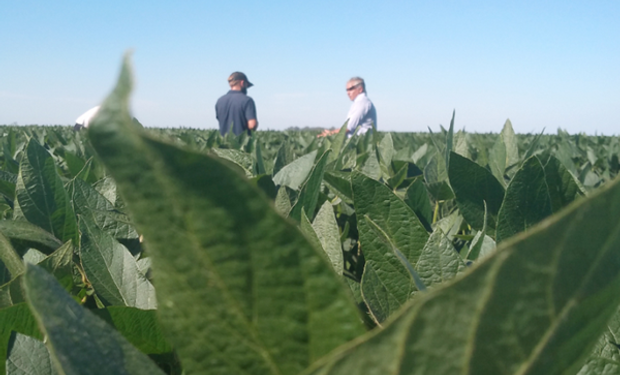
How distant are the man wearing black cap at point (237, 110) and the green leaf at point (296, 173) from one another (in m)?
6.95

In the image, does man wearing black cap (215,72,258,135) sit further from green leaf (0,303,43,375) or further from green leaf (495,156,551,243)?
green leaf (0,303,43,375)

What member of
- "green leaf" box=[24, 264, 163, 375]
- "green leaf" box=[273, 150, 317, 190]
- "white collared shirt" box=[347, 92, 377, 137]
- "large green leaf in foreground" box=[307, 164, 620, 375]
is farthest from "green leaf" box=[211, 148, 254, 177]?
"white collared shirt" box=[347, 92, 377, 137]

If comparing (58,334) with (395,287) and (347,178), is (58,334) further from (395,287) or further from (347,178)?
(347,178)

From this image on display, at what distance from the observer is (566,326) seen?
32 centimetres

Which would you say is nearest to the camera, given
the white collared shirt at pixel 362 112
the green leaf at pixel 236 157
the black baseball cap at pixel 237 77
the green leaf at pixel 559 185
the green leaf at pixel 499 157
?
the green leaf at pixel 559 185

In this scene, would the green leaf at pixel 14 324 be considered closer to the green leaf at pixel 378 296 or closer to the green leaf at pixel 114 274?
the green leaf at pixel 114 274

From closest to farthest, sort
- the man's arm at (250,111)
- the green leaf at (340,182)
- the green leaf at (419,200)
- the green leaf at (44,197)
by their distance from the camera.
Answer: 1. the green leaf at (44,197)
2. the green leaf at (419,200)
3. the green leaf at (340,182)
4. the man's arm at (250,111)

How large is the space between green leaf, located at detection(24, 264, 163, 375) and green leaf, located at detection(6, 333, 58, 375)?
226 mm

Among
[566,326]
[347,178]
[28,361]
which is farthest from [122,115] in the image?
[347,178]

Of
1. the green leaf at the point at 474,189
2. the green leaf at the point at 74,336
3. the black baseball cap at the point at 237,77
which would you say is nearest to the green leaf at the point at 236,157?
the green leaf at the point at 474,189

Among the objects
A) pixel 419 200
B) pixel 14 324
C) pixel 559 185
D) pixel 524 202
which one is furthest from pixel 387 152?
pixel 14 324

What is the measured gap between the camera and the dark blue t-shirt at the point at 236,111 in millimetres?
8617

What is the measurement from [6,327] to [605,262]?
0.61 meters

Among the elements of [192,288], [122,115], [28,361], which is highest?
[122,115]
